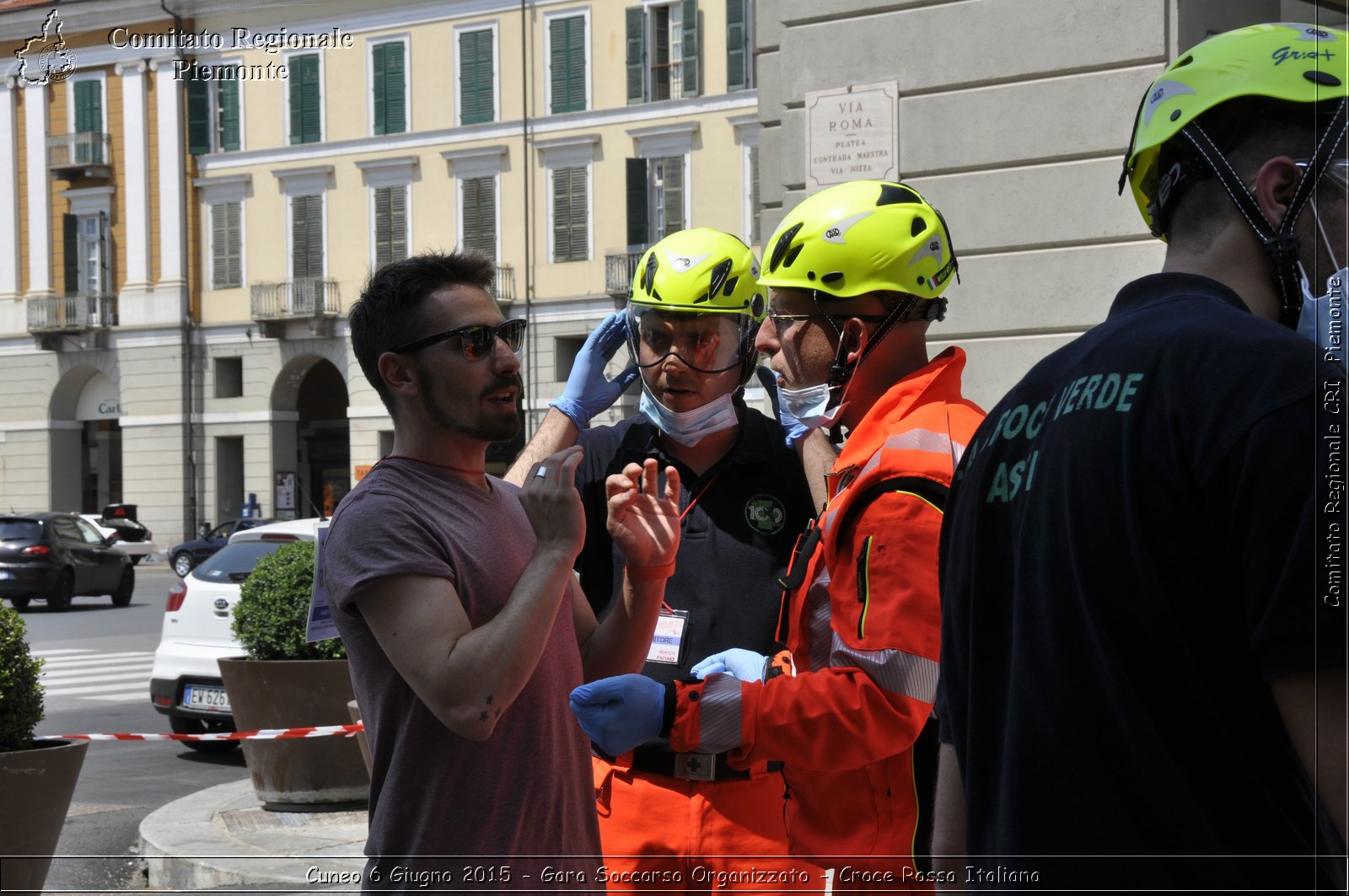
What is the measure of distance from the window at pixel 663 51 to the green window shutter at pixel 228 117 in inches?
416

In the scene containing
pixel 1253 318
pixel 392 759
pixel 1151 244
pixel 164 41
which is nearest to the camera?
pixel 1253 318

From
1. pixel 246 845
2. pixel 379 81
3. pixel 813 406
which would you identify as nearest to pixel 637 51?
pixel 379 81

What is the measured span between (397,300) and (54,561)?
22.9 m

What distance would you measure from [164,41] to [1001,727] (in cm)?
3818

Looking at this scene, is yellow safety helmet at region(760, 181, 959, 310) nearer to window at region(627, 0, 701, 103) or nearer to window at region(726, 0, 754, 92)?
window at region(726, 0, 754, 92)

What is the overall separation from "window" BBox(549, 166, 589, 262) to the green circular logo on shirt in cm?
3254

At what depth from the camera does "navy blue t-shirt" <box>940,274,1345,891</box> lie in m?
1.48

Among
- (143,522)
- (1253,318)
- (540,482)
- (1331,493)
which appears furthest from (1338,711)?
(143,522)

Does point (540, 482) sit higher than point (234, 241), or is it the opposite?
point (234, 241)

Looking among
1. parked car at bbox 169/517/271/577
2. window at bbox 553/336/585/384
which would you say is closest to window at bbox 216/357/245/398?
parked car at bbox 169/517/271/577

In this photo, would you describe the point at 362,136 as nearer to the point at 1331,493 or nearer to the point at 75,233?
the point at 75,233

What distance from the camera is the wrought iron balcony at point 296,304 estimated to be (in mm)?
38156

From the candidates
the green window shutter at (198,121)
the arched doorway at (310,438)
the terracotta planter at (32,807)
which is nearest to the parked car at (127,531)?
the arched doorway at (310,438)

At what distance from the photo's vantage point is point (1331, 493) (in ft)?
4.81
